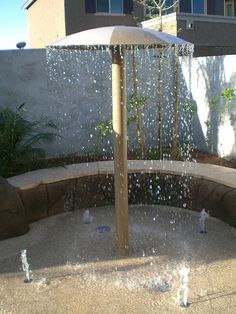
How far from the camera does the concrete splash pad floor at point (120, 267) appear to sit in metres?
3.81

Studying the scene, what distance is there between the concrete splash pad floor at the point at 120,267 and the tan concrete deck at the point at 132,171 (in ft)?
1.92

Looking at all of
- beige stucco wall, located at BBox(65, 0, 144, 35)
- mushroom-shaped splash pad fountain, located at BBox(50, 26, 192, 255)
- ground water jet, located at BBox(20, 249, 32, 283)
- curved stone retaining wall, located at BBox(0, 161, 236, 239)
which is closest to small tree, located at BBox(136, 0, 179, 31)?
beige stucco wall, located at BBox(65, 0, 144, 35)

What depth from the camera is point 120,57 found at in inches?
168

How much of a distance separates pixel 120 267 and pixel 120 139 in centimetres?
139

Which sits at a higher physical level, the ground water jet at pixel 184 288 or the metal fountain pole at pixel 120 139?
the metal fountain pole at pixel 120 139

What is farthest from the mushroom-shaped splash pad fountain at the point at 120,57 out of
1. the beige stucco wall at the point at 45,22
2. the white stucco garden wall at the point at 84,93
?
the beige stucco wall at the point at 45,22

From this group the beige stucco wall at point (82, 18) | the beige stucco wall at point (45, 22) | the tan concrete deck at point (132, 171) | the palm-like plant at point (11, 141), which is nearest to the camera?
the tan concrete deck at point (132, 171)

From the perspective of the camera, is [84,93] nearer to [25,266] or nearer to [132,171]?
[132,171]

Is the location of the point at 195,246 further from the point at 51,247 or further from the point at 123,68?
the point at 123,68

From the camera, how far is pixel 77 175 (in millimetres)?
6250

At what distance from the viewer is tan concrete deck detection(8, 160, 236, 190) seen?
→ 590 cm

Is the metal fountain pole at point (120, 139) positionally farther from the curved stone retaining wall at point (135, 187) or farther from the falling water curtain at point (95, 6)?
the falling water curtain at point (95, 6)

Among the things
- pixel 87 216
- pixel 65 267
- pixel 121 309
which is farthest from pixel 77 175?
pixel 121 309

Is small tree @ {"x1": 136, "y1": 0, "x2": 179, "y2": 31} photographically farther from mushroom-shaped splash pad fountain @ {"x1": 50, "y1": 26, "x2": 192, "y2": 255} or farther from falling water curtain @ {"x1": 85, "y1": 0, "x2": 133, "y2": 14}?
mushroom-shaped splash pad fountain @ {"x1": 50, "y1": 26, "x2": 192, "y2": 255}
